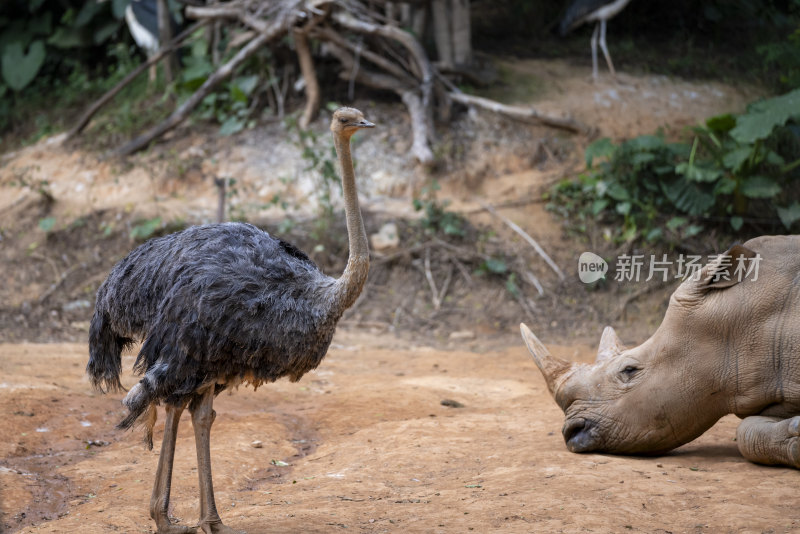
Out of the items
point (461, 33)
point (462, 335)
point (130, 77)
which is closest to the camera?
point (462, 335)

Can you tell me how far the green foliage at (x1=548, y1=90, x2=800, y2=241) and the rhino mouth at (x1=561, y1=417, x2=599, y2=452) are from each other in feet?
17.7

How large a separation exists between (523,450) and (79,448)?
9.63 feet

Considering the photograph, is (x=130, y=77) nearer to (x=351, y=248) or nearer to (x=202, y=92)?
(x=202, y=92)

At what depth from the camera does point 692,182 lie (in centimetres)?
1041

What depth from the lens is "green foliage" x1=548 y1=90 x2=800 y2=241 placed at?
32.9 ft

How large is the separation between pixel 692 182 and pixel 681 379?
586 cm

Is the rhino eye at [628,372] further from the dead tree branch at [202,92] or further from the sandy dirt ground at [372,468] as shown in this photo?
the dead tree branch at [202,92]

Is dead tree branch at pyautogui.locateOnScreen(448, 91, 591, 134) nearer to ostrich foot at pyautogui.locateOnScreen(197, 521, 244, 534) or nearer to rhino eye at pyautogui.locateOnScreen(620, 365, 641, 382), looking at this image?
rhino eye at pyautogui.locateOnScreen(620, 365, 641, 382)

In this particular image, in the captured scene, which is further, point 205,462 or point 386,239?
point 386,239

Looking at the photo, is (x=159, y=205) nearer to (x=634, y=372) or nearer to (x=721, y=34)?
(x=634, y=372)

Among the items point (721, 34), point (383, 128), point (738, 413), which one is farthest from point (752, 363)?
point (721, 34)

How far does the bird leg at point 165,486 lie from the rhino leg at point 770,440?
315 cm

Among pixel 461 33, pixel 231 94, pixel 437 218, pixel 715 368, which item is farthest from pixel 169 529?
pixel 461 33

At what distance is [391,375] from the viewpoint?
25.6ft
